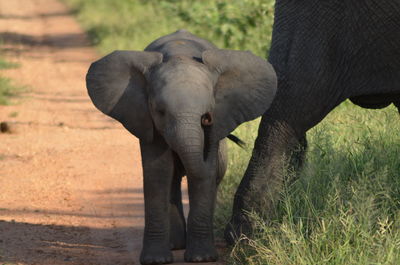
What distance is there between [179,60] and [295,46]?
0.63 meters

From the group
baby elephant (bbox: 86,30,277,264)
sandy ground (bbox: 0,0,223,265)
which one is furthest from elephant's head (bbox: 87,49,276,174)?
sandy ground (bbox: 0,0,223,265)

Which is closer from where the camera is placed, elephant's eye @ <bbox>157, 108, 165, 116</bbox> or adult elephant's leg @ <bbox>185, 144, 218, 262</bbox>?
elephant's eye @ <bbox>157, 108, 165, 116</bbox>

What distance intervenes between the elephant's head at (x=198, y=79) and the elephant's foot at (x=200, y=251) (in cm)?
48

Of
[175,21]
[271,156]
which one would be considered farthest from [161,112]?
[175,21]

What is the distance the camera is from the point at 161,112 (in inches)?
189

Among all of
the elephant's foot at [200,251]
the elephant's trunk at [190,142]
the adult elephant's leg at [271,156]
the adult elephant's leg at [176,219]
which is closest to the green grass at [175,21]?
the adult elephant's leg at [176,219]

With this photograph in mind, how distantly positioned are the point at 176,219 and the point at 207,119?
3.22ft

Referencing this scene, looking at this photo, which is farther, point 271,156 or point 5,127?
point 5,127

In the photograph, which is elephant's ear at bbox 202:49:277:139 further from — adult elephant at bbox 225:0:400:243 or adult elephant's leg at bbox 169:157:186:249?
adult elephant's leg at bbox 169:157:186:249

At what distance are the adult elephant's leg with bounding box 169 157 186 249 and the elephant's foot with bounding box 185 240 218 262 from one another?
1.34 ft

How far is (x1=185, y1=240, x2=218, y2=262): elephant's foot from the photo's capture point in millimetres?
5176

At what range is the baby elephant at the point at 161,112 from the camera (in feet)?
16.2

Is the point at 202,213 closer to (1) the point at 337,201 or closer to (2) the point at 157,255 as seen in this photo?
(2) the point at 157,255

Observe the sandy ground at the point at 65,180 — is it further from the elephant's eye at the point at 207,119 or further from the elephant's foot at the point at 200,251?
the elephant's eye at the point at 207,119
